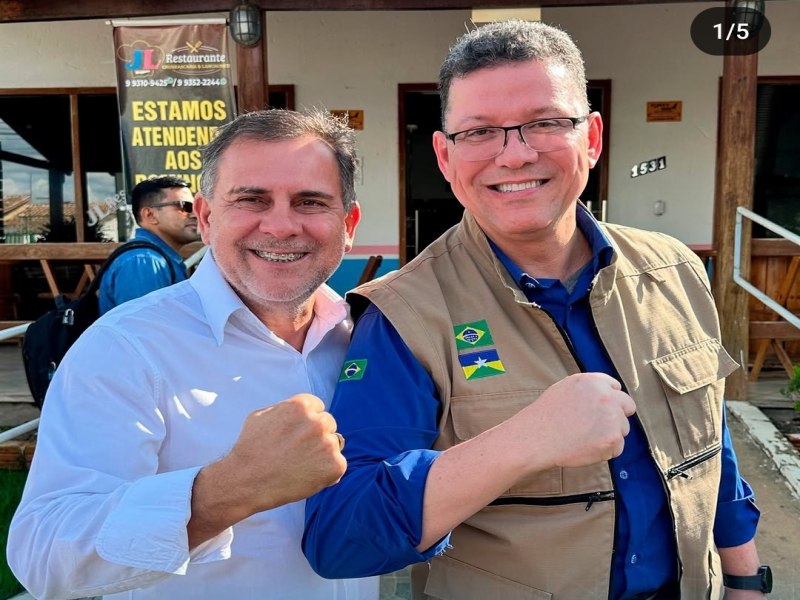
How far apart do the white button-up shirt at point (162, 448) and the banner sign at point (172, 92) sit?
146 inches

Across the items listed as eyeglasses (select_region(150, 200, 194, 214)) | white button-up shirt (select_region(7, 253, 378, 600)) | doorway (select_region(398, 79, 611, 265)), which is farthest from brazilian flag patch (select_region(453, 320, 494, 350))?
doorway (select_region(398, 79, 611, 265))

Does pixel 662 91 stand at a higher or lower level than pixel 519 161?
higher

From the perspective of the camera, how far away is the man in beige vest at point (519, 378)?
125 cm

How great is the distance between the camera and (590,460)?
1.11 m

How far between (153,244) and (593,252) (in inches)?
99.3

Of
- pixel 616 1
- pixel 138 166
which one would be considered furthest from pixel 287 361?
pixel 616 1

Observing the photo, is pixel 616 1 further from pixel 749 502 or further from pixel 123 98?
pixel 749 502

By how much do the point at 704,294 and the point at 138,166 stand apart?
14.5 ft

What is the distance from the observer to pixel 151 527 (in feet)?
3.59

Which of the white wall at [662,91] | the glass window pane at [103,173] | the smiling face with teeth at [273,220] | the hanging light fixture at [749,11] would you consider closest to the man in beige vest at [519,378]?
the smiling face with teeth at [273,220]

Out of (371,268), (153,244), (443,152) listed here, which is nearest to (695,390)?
(443,152)

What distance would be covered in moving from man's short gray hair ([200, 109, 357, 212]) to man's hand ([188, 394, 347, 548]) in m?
0.74

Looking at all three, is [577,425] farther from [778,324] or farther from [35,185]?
[35,185]

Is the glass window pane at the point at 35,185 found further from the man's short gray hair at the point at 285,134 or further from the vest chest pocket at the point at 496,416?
the vest chest pocket at the point at 496,416
